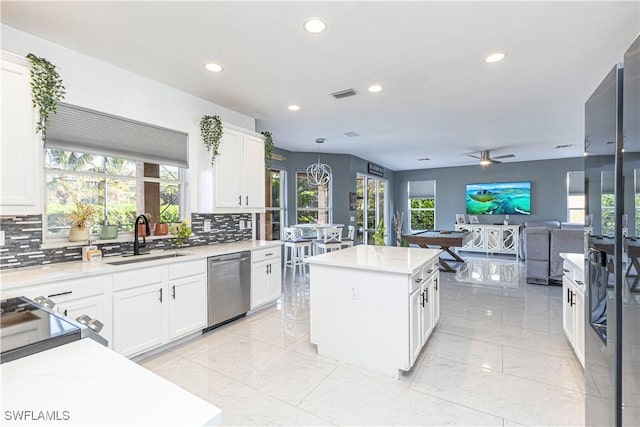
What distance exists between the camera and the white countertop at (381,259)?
7.99 feet

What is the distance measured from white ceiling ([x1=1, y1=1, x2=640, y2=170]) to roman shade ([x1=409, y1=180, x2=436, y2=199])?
5.55 metres

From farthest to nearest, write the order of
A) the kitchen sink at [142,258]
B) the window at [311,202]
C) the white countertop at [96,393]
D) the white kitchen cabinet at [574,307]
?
the window at [311,202] → the kitchen sink at [142,258] → the white kitchen cabinet at [574,307] → the white countertop at [96,393]

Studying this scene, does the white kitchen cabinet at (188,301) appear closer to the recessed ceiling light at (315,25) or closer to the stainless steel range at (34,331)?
the stainless steel range at (34,331)

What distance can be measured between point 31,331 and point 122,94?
8.83ft

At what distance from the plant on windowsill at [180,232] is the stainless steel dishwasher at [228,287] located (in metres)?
0.49

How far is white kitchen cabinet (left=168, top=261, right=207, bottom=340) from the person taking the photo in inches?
114

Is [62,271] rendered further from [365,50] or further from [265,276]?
[365,50]

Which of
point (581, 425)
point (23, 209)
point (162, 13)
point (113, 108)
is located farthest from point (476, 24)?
point (23, 209)

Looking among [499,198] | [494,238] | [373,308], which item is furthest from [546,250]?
[373,308]

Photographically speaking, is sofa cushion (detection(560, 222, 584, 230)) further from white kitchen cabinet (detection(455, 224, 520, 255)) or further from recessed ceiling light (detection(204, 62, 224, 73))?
recessed ceiling light (detection(204, 62, 224, 73))

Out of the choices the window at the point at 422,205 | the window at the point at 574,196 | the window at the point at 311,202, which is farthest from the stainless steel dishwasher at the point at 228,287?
the window at the point at 574,196

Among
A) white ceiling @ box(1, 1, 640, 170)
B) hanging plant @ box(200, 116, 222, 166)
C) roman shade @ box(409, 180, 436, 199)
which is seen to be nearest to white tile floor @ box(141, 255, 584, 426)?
hanging plant @ box(200, 116, 222, 166)

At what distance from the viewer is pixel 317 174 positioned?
6988 millimetres

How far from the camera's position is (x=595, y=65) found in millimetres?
2893
